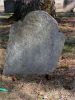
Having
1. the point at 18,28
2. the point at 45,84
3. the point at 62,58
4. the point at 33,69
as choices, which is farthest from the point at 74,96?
the point at 62,58

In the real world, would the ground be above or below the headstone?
below

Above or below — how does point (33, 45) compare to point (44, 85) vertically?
above

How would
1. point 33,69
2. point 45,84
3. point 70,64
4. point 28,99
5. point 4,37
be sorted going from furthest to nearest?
1. point 4,37
2. point 70,64
3. point 33,69
4. point 45,84
5. point 28,99

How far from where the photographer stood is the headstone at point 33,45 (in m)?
6.15

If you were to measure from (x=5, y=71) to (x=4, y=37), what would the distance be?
10.8 ft

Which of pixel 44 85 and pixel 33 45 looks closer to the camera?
pixel 44 85

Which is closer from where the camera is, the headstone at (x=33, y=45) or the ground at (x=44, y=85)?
the ground at (x=44, y=85)

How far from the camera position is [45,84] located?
596 cm

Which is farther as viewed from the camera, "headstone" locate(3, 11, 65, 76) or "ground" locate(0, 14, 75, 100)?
"headstone" locate(3, 11, 65, 76)

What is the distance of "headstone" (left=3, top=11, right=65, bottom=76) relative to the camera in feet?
20.2

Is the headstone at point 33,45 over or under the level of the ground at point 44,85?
over

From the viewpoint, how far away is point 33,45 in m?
6.26

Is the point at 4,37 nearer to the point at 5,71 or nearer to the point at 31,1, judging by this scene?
the point at 31,1

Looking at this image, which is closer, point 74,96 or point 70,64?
point 74,96
